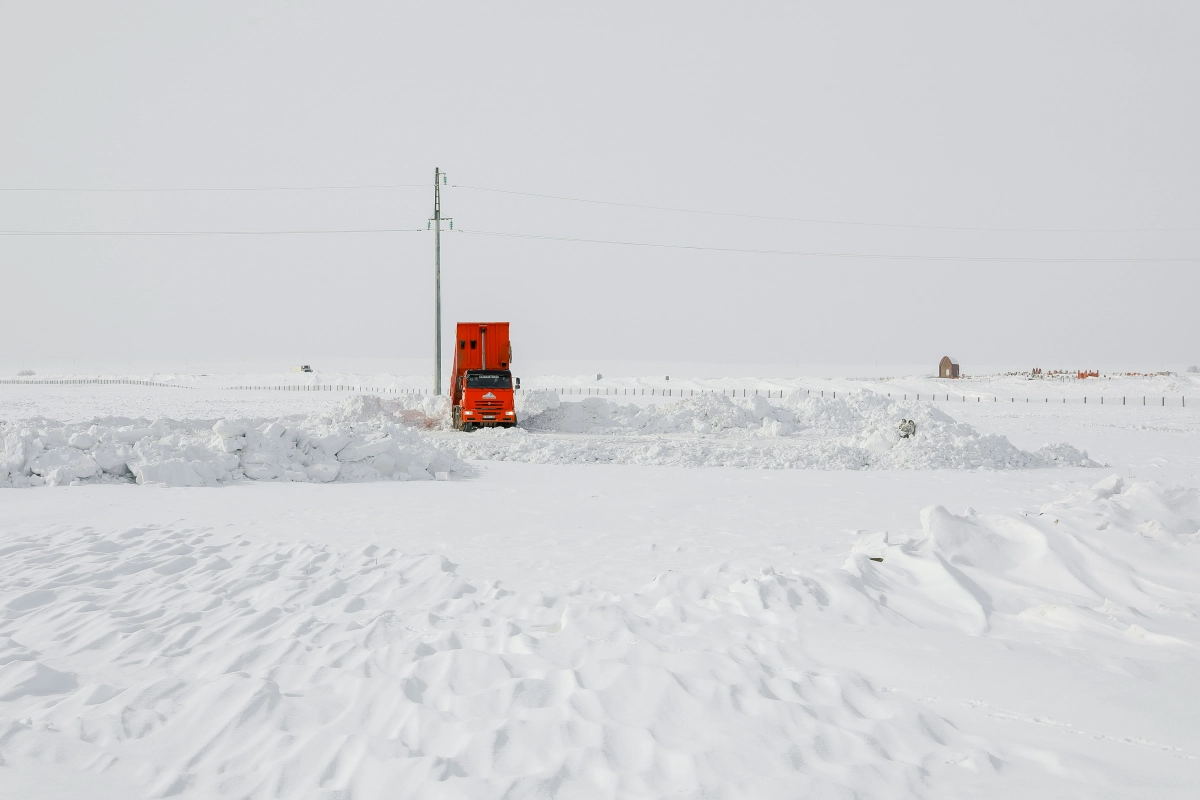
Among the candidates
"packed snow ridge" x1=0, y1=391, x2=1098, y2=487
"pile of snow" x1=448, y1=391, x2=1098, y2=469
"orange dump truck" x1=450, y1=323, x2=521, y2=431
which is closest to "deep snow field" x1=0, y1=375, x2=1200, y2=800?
"packed snow ridge" x1=0, y1=391, x2=1098, y2=487

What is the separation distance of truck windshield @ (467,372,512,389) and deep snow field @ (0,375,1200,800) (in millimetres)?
12011

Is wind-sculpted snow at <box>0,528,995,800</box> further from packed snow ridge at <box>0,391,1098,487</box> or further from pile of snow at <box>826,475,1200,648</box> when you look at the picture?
packed snow ridge at <box>0,391,1098,487</box>

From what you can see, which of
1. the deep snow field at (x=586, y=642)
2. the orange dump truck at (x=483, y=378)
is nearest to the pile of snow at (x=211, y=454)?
the deep snow field at (x=586, y=642)

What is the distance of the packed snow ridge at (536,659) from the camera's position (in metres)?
3.99

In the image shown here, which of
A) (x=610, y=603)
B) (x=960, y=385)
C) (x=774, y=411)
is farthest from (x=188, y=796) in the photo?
(x=960, y=385)

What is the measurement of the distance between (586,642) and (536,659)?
479 mm

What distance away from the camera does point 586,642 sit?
582 cm

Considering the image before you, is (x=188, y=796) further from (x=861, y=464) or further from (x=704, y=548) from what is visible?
(x=861, y=464)

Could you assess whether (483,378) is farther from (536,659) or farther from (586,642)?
(536,659)

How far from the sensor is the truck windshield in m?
25.8

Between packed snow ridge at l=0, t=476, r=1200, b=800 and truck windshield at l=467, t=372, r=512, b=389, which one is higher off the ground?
truck windshield at l=467, t=372, r=512, b=389

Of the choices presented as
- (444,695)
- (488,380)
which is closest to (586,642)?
(444,695)

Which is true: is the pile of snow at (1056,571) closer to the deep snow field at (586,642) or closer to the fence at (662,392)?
the deep snow field at (586,642)

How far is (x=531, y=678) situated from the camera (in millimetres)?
5078
